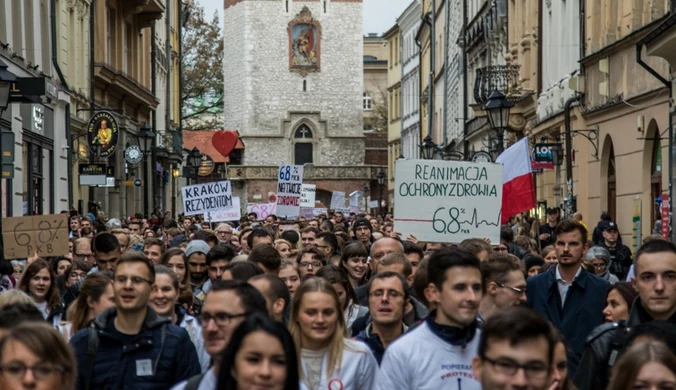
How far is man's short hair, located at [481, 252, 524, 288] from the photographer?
9.58m

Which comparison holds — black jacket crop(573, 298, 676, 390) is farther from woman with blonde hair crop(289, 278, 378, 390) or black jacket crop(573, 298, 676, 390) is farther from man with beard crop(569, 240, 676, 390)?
woman with blonde hair crop(289, 278, 378, 390)

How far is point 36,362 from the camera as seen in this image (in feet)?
17.4

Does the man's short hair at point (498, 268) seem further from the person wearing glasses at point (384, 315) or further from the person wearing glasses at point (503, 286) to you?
the person wearing glasses at point (384, 315)

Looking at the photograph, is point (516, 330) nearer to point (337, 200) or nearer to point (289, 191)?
point (289, 191)

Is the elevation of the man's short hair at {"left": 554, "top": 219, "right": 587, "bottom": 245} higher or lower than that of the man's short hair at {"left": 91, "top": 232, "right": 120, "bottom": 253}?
higher

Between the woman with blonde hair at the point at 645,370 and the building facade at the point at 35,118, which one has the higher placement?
the building facade at the point at 35,118

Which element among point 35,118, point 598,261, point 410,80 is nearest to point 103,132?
point 35,118

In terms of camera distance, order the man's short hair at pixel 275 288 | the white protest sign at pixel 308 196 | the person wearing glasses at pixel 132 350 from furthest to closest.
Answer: the white protest sign at pixel 308 196, the man's short hair at pixel 275 288, the person wearing glasses at pixel 132 350

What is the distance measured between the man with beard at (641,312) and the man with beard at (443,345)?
60 cm

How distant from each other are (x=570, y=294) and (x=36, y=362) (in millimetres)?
5509

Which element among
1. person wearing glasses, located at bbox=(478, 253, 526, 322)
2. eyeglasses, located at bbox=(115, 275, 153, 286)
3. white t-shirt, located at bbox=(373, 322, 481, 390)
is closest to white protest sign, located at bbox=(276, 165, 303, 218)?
person wearing glasses, located at bbox=(478, 253, 526, 322)

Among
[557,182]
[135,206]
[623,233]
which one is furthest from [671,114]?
[135,206]

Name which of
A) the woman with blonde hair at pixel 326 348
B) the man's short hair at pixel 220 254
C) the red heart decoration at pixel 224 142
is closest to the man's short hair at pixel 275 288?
the woman with blonde hair at pixel 326 348

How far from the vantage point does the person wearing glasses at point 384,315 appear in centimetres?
841
